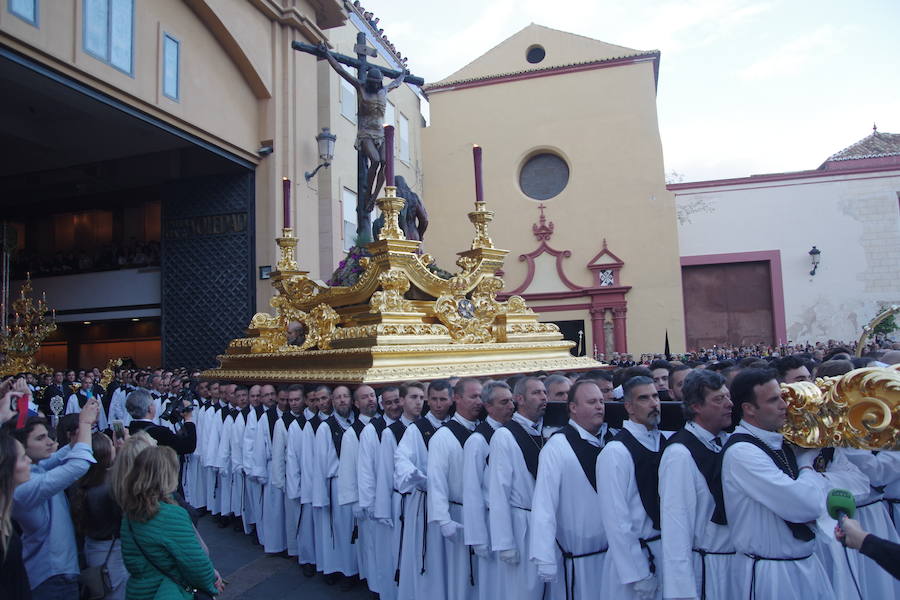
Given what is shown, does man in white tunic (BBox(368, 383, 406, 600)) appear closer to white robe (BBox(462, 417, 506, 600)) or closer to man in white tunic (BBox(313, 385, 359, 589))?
man in white tunic (BBox(313, 385, 359, 589))

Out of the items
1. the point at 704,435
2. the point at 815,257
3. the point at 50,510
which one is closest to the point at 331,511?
the point at 50,510

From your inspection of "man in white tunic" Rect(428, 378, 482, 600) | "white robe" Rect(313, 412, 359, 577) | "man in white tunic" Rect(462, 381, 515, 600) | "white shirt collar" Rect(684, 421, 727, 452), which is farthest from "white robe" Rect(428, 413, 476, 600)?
"white shirt collar" Rect(684, 421, 727, 452)

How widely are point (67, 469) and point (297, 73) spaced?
37.3ft

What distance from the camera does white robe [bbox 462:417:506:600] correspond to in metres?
3.64

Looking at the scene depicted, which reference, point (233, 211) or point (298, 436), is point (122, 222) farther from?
point (298, 436)

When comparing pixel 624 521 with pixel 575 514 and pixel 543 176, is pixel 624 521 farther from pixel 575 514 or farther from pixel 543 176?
pixel 543 176

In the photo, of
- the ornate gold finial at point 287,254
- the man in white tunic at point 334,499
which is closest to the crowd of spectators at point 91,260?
the ornate gold finial at point 287,254

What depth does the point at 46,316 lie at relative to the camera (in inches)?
616

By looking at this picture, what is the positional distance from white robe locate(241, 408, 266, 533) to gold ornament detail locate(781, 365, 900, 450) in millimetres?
4987

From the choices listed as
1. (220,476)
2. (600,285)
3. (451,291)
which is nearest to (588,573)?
(451,291)

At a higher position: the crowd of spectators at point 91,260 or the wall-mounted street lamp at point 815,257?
the crowd of spectators at point 91,260

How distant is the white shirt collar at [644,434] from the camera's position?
3102 millimetres

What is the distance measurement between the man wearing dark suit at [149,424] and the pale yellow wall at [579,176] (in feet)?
46.0

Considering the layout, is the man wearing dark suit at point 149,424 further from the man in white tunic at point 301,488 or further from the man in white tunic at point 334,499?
the man in white tunic at point 334,499
